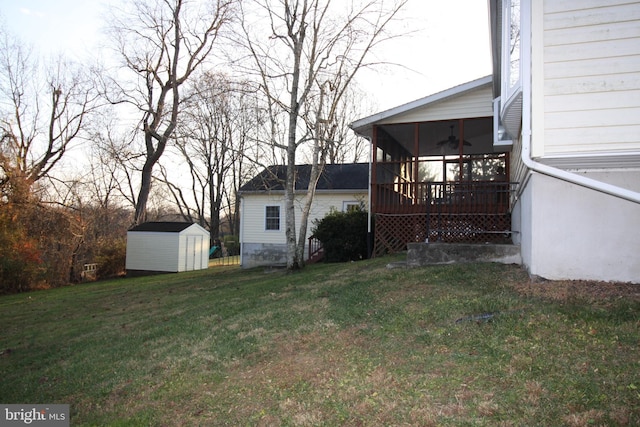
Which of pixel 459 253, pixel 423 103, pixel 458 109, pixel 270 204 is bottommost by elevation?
pixel 459 253

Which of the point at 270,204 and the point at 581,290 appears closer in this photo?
the point at 581,290

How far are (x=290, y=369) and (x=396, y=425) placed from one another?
61.3 inches

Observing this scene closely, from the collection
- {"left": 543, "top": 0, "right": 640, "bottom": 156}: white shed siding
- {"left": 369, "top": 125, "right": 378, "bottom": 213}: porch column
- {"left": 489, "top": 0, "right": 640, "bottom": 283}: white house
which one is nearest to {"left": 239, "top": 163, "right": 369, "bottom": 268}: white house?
{"left": 369, "top": 125, "right": 378, "bottom": 213}: porch column

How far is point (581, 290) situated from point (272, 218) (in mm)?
15782

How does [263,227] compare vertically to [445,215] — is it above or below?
below

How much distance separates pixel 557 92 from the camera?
17.1ft

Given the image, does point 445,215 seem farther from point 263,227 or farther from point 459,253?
point 263,227

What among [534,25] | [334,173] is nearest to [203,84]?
[334,173]

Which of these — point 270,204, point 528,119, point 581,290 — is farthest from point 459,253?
point 270,204

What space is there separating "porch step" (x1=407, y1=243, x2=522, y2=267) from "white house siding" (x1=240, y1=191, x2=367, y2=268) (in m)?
10.7

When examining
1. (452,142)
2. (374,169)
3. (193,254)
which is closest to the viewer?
(374,169)

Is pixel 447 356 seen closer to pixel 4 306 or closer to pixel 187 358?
pixel 187 358

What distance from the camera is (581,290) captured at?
17.5ft

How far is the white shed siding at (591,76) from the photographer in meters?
4.93
